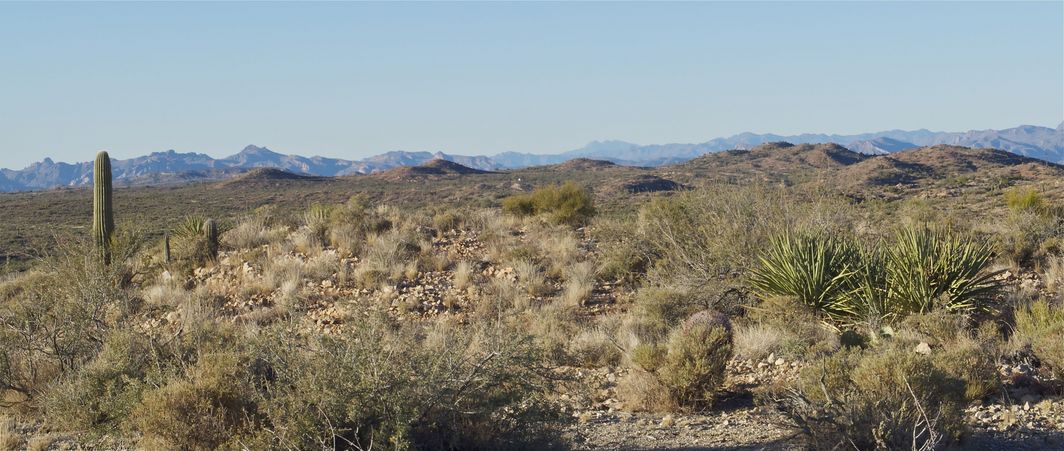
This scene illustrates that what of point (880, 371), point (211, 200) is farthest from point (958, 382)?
point (211, 200)

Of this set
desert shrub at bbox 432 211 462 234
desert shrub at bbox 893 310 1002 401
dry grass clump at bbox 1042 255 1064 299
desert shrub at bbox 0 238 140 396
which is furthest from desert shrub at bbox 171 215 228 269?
dry grass clump at bbox 1042 255 1064 299

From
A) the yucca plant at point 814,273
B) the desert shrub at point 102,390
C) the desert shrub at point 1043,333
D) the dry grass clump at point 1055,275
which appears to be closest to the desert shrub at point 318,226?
the yucca plant at point 814,273

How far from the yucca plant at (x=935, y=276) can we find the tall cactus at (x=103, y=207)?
13595mm

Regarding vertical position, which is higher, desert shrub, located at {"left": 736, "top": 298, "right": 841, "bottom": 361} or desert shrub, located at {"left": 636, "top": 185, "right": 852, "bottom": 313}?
desert shrub, located at {"left": 636, "top": 185, "right": 852, "bottom": 313}

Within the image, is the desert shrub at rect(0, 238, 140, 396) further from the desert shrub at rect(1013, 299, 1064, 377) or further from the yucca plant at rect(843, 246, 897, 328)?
the desert shrub at rect(1013, 299, 1064, 377)

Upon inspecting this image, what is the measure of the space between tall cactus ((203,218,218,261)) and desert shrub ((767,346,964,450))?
1375 centimetres

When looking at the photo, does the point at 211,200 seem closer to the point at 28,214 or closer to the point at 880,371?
the point at 28,214

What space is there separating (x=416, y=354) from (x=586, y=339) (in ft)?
15.4

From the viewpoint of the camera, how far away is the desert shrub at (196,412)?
5.95m

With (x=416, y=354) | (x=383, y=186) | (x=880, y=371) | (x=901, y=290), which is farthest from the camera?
(x=383, y=186)

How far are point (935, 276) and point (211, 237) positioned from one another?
1362 cm

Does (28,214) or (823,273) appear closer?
(823,273)

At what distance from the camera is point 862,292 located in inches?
411

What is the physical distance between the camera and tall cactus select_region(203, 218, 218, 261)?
1767cm
